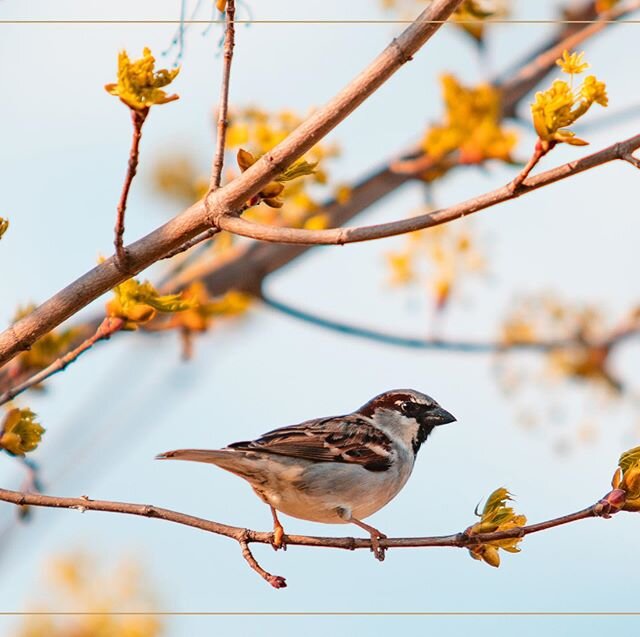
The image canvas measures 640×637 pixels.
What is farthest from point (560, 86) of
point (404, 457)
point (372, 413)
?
point (372, 413)

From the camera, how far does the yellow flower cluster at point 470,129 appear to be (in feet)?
14.7

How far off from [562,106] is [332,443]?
70.7 inches

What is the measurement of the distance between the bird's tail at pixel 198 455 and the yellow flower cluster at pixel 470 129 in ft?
6.85

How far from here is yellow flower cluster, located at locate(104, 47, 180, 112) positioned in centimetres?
204

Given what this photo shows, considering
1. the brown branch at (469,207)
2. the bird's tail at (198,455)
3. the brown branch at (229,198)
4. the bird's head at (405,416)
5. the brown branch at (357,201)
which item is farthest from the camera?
the brown branch at (357,201)

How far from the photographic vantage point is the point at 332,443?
11.8ft

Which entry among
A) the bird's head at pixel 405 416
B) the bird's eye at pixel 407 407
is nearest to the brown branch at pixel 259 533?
the bird's head at pixel 405 416

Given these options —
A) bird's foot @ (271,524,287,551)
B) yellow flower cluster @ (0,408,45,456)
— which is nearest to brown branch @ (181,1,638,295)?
yellow flower cluster @ (0,408,45,456)

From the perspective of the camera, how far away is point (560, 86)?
2.10 metres

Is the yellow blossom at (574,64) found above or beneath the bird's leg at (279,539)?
above

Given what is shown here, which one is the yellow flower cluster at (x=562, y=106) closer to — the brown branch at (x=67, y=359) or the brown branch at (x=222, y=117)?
the brown branch at (x=222, y=117)

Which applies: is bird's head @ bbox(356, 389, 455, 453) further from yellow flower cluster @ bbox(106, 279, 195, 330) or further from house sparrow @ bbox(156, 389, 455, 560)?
yellow flower cluster @ bbox(106, 279, 195, 330)

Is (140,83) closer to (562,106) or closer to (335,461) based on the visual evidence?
(562,106)

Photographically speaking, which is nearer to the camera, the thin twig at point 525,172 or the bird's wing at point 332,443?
the thin twig at point 525,172
